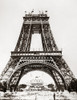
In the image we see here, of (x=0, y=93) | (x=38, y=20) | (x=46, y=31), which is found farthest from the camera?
(x=38, y=20)

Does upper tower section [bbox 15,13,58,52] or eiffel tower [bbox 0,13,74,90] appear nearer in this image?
eiffel tower [bbox 0,13,74,90]

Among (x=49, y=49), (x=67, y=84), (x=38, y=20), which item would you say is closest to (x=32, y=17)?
(x=38, y=20)

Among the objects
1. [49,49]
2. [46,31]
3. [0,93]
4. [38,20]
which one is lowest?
[0,93]

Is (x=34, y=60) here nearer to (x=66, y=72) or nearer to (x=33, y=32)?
(x=66, y=72)

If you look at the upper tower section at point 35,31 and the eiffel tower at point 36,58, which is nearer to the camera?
the eiffel tower at point 36,58

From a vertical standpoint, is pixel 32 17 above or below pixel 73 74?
above

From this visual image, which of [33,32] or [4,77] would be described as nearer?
[4,77]

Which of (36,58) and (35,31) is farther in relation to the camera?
(35,31)

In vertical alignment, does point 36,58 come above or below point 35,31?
below
